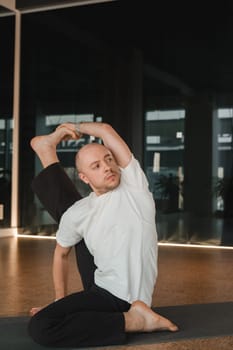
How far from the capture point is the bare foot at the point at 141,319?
1.70 metres

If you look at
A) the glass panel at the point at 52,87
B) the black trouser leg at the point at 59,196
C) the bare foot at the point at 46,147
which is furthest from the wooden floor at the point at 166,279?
the glass panel at the point at 52,87

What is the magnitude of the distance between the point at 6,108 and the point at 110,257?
4676mm

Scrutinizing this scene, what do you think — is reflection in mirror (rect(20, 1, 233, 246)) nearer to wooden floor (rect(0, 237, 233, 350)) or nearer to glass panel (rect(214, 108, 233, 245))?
glass panel (rect(214, 108, 233, 245))

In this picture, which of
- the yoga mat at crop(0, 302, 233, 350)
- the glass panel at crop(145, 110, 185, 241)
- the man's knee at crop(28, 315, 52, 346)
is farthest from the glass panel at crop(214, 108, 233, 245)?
the man's knee at crop(28, 315, 52, 346)

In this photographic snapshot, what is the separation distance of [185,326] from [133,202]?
490 millimetres

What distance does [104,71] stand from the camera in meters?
5.68

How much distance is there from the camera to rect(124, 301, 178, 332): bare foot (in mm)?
1697

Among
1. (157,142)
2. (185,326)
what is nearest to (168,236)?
(157,142)

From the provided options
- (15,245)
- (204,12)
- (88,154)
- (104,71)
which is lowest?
(15,245)

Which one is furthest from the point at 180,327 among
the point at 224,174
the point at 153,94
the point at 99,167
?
the point at 153,94

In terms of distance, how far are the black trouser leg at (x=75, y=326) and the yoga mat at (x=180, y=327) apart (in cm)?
4

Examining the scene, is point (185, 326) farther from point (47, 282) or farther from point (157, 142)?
point (157, 142)

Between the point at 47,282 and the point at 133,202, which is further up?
the point at 133,202

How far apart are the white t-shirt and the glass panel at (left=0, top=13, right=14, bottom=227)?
14.5ft
